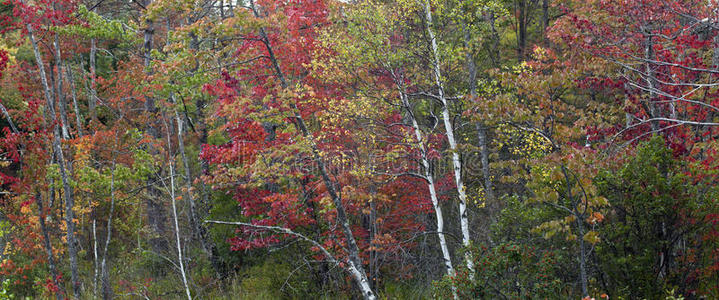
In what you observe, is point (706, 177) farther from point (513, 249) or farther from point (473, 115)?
point (473, 115)

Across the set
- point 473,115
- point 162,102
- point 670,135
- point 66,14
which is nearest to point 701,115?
point 670,135

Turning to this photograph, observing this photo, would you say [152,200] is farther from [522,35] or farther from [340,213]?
[522,35]

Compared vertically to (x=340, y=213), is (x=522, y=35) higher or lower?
higher

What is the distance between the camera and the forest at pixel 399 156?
711 cm

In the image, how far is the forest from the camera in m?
7.11

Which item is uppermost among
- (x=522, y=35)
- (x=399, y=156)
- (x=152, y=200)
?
(x=522, y=35)

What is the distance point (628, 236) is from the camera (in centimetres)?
733

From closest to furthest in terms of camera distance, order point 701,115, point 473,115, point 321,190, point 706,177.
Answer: point 473,115, point 706,177, point 701,115, point 321,190

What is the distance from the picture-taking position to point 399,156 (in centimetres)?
920

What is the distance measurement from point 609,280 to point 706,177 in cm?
206

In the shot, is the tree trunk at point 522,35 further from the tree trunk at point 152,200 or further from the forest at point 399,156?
the tree trunk at point 152,200

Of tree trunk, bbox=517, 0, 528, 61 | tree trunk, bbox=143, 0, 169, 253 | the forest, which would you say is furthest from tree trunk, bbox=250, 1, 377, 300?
tree trunk, bbox=517, 0, 528, 61

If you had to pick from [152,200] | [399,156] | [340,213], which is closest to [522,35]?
[399,156]

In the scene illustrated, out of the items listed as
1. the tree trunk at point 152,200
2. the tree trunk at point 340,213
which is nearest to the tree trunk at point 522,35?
the tree trunk at point 340,213
